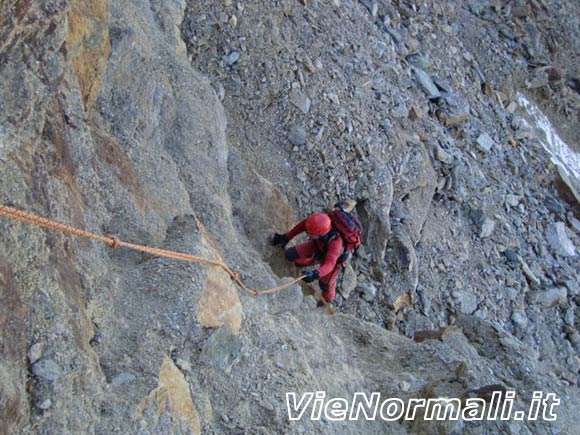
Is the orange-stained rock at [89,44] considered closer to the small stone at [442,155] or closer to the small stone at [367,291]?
the small stone at [367,291]

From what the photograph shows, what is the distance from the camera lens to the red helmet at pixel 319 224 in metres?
8.35

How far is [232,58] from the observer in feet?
33.1

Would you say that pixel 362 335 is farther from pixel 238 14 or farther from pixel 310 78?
pixel 238 14

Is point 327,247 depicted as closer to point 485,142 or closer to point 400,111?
point 400,111

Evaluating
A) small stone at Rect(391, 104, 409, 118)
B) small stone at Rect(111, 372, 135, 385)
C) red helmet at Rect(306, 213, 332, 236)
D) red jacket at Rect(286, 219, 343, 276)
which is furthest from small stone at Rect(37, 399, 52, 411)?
small stone at Rect(391, 104, 409, 118)

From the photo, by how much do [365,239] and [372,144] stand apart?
5.12 feet

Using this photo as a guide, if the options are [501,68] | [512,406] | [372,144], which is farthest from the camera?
[501,68]

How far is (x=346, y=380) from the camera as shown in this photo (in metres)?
6.70

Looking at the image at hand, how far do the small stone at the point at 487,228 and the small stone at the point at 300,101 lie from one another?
404cm

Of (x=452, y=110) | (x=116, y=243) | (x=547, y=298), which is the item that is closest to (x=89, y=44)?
(x=116, y=243)

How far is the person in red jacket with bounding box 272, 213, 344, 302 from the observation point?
838 centimetres

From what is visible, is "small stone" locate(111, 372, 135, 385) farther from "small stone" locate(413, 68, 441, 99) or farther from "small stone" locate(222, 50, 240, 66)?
"small stone" locate(413, 68, 441, 99)

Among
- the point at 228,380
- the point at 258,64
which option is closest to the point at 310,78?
the point at 258,64

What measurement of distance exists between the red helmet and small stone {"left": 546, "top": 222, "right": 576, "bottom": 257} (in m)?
6.64
